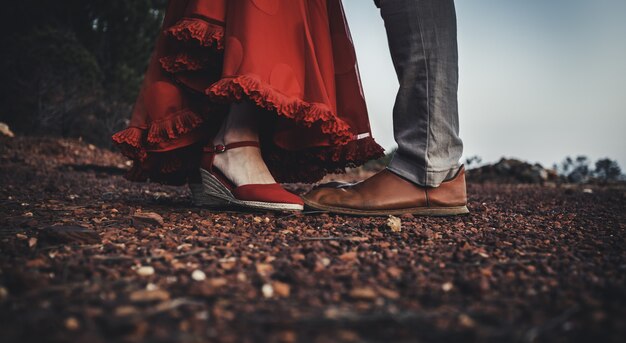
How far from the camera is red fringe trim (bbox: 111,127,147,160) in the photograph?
1.44 m

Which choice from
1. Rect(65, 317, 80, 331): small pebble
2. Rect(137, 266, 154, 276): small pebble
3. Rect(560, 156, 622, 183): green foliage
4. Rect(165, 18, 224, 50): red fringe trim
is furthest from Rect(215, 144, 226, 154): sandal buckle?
Rect(560, 156, 622, 183): green foliage

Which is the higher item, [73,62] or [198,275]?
[73,62]

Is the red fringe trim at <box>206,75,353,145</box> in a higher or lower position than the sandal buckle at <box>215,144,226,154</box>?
higher

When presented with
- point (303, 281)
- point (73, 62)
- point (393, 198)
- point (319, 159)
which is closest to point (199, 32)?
point (319, 159)

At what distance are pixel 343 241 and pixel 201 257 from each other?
0.36 m

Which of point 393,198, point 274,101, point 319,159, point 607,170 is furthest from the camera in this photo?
point 607,170

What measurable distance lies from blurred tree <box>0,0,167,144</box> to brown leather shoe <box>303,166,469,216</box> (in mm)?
5764

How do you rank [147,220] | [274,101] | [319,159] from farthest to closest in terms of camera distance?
1. [319,159]
2. [274,101]
3. [147,220]

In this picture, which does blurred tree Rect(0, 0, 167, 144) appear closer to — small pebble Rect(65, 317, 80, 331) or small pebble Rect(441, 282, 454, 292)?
small pebble Rect(65, 317, 80, 331)

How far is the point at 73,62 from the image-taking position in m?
5.91

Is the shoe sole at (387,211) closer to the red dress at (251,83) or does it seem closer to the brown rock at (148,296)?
the red dress at (251,83)

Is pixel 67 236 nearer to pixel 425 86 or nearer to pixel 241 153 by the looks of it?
pixel 241 153

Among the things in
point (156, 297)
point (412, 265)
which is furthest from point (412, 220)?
point (156, 297)

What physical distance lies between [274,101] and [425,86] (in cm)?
50
